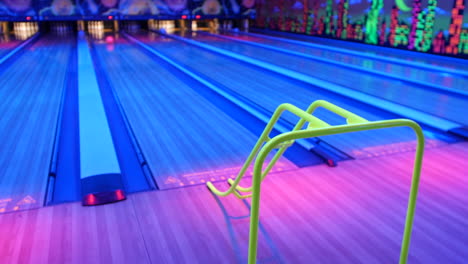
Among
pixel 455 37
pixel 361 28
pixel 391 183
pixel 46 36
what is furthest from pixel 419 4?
pixel 46 36

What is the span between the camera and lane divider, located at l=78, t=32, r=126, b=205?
1.80m

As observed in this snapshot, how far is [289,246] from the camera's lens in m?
1.46

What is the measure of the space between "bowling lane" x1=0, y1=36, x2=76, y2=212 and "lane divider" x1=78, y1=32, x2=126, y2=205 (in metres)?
0.19

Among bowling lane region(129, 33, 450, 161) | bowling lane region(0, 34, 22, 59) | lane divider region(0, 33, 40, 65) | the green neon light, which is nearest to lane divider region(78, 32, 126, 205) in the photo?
bowling lane region(129, 33, 450, 161)

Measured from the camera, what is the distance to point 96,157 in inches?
83.9

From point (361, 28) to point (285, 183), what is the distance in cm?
611

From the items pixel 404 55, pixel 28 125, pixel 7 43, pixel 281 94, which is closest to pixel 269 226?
pixel 28 125

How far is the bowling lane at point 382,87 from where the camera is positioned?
328 centimetres

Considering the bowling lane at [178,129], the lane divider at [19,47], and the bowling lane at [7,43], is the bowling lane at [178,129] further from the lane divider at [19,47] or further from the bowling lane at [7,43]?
the bowling lane at [7,43]

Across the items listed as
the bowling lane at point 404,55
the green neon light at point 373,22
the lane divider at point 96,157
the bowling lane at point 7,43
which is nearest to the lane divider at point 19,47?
the bowling lane at point 7,43

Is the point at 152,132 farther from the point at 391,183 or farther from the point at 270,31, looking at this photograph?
the point at 270,31

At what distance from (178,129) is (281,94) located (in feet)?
4.46

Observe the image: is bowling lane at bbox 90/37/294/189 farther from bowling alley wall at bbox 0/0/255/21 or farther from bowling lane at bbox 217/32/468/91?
bowling alley wall at bbox 0/0/255/21

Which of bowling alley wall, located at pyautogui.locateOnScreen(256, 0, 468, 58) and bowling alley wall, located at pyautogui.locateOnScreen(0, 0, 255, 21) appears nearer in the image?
bowling alley wall, located at pyautogui.locateOnScreen(256, 0, 468, 58)
